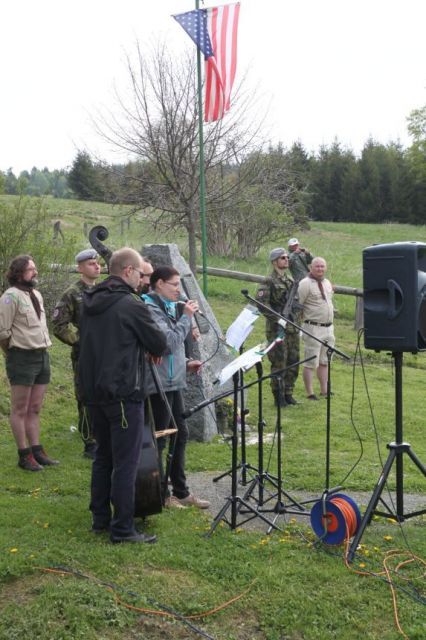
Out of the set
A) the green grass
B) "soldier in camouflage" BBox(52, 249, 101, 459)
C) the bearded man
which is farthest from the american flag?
the green grass

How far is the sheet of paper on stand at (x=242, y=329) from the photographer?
16.3 ft

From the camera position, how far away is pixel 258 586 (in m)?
4.21

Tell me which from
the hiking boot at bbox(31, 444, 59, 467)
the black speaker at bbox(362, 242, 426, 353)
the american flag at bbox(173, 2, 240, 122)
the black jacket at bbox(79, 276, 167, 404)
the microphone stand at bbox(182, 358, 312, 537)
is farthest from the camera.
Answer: the american flag at bbox(173, 2, 240, 122)

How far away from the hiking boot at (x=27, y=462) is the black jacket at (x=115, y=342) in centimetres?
220

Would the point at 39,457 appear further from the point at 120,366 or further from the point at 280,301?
the point at 280,301

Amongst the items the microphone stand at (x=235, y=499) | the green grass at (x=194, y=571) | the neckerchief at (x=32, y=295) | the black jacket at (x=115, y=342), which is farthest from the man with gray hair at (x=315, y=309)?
the black jacket at (x=115, y=342)

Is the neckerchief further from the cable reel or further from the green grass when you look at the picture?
the cable reel

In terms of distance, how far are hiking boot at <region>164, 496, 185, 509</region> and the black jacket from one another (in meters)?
1.27

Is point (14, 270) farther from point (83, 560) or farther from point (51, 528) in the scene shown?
point (83, 560)

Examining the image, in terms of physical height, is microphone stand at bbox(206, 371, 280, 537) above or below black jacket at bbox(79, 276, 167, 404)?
below

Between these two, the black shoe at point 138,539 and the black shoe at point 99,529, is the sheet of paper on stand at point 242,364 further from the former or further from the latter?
the black shoe at point 99,529

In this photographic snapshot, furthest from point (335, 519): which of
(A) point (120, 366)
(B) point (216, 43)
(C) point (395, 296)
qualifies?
(B) point (216, 43)

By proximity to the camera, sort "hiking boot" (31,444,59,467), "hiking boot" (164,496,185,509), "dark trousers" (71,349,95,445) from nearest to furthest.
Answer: "hiking boot" (164,496,185,509)
"hiking boot" (31,444,59,467)
"dark trousers" (71,349,95,445)

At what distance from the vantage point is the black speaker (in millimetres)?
4656
